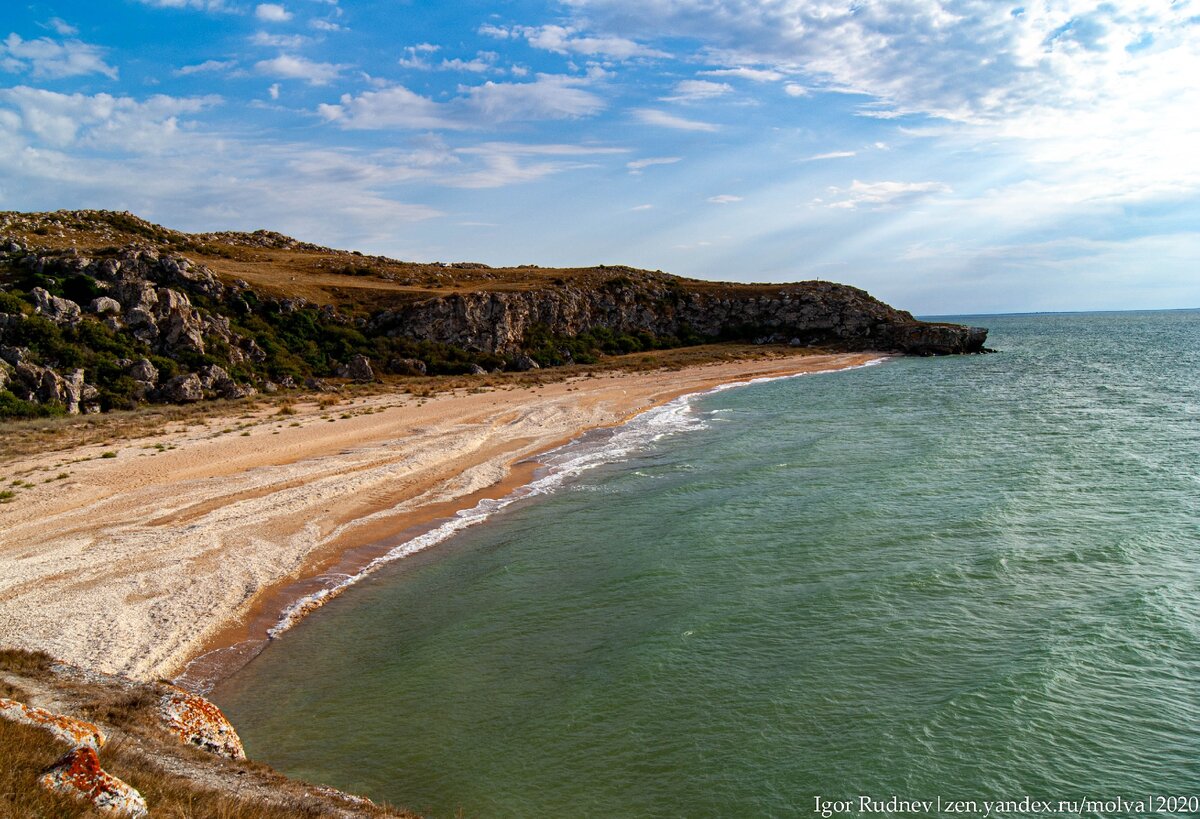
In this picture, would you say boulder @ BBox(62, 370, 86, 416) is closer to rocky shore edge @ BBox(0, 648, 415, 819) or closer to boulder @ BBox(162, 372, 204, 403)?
boulder @ BBox(162, 372, 204, 403)

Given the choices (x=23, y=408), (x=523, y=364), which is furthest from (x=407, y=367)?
(x=23, y=408)

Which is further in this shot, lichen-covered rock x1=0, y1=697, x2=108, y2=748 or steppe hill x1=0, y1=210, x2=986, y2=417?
steppe hill x1=0, y1=210, x2=986, y2=417

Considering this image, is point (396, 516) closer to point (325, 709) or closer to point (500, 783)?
point (325, 709)

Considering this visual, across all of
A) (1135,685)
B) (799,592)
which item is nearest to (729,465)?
(799,592)

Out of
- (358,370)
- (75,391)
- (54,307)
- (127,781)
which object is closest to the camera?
(127,781)

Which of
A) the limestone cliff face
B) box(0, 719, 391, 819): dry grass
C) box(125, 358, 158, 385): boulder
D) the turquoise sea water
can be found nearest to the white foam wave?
the turquoise sea water

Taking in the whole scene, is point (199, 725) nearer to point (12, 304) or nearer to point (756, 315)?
point (12, 304)
